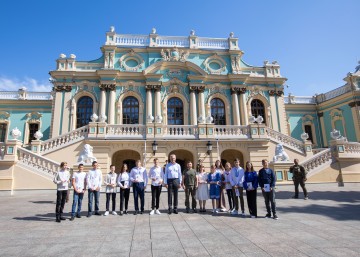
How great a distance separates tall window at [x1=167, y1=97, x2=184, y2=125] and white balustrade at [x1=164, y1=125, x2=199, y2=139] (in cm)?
454

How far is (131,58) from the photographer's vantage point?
906 inches

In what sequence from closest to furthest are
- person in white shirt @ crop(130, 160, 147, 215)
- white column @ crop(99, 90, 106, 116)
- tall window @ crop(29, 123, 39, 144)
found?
1. person in white shirt @ crop(130, 160, 147, 215)
2. white column @ crop(99, 90, 106, 116)
3. tall window @ crop(29, 123, 39, 144)

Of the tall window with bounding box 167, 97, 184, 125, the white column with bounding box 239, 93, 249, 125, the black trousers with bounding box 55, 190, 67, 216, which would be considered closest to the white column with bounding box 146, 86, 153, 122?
the tall window with bounding box 167, 97, 184, 125

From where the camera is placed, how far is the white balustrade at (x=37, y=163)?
525 inches

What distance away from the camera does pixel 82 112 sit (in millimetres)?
21703

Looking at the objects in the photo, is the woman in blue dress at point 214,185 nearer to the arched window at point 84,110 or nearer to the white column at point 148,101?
the white column at point 148,101

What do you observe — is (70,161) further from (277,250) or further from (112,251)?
Result: (277,250)

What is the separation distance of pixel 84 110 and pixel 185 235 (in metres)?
19.3

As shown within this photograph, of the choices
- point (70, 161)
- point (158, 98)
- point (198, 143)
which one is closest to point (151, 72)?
point (158, 98)

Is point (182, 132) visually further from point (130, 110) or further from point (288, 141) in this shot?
point (288, 141)

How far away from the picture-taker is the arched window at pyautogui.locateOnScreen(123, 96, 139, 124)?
71.4 feet

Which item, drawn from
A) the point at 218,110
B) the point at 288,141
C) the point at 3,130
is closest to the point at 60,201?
the point at 288,141

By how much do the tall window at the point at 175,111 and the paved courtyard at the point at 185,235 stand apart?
48.5 ft

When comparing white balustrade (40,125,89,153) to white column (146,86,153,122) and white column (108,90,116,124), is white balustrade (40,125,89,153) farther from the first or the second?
white column (146,86,153,122)
